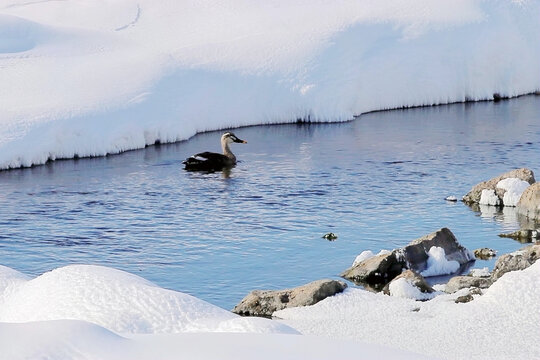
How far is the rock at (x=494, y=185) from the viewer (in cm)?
1978

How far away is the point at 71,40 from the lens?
110ft

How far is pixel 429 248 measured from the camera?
15148 millimetres

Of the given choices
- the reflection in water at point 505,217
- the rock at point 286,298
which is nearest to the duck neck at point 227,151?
the reflection in water at point 505,217

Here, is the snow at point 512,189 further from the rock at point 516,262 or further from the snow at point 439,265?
the rock at point 516,262

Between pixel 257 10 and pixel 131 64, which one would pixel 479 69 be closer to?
pixel 257 10

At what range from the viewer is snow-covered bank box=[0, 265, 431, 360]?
→ 5676 mm

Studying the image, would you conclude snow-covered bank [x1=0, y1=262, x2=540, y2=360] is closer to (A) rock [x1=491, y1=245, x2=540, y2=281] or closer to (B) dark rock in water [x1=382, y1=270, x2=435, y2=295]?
(B) dark rock in water [x1=382, y1=270, x2=435, y2=295]

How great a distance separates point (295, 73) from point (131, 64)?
16.0ft

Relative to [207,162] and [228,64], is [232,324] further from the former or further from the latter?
[228,64]

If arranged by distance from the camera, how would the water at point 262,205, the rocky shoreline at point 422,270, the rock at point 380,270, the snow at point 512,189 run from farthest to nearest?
the snow at point 512,189, the water at point 262,205, the rock at point 380,270, the rocky shoreline at point 422,270

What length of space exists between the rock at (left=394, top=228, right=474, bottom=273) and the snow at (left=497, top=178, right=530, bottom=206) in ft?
14.0

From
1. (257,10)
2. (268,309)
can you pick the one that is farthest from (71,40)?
(268,309)

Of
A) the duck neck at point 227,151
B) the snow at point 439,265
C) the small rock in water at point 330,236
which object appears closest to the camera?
the snow at point 439,265

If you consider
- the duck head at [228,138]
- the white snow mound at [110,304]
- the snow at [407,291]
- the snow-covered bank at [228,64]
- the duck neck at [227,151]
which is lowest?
the snow at [407,291]
